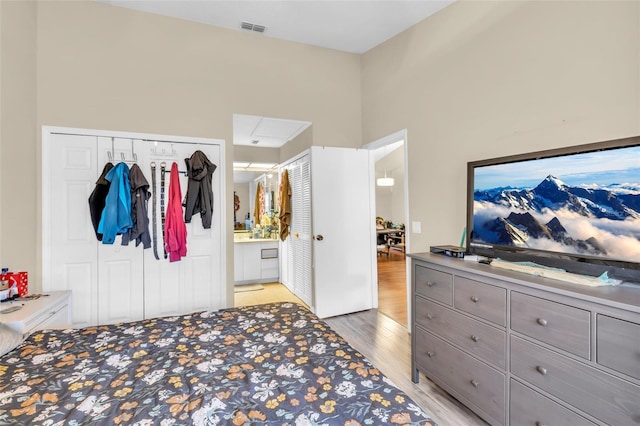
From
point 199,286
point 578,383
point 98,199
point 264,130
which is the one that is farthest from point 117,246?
point 578,383

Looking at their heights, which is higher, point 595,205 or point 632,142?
point 632,142

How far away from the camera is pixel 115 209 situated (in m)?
2.82

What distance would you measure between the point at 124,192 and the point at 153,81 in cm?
119

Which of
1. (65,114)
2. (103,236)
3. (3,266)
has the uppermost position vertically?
(65,114)

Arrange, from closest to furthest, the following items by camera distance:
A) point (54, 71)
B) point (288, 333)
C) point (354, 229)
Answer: point (288, 333) < point (54, 71) < point (354, 229)

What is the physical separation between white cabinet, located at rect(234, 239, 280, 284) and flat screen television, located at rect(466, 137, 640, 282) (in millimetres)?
3567

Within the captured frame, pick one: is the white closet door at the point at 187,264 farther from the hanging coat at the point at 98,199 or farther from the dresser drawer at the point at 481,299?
the dresser drawer at the point at 481,299

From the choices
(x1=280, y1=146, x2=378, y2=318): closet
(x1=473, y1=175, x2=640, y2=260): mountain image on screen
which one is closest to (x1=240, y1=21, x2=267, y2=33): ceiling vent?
(x1=280, y1=146, x2=378, y2=318): closet

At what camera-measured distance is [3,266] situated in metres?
2.33

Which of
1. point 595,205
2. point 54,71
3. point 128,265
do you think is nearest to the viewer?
point 595,205

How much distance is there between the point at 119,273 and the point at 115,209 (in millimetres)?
660

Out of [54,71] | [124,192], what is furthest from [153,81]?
[124,192]

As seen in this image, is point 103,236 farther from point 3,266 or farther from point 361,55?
point 361,55

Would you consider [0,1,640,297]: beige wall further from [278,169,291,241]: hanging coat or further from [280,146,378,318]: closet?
[278,169,291,241]: hanging coat
